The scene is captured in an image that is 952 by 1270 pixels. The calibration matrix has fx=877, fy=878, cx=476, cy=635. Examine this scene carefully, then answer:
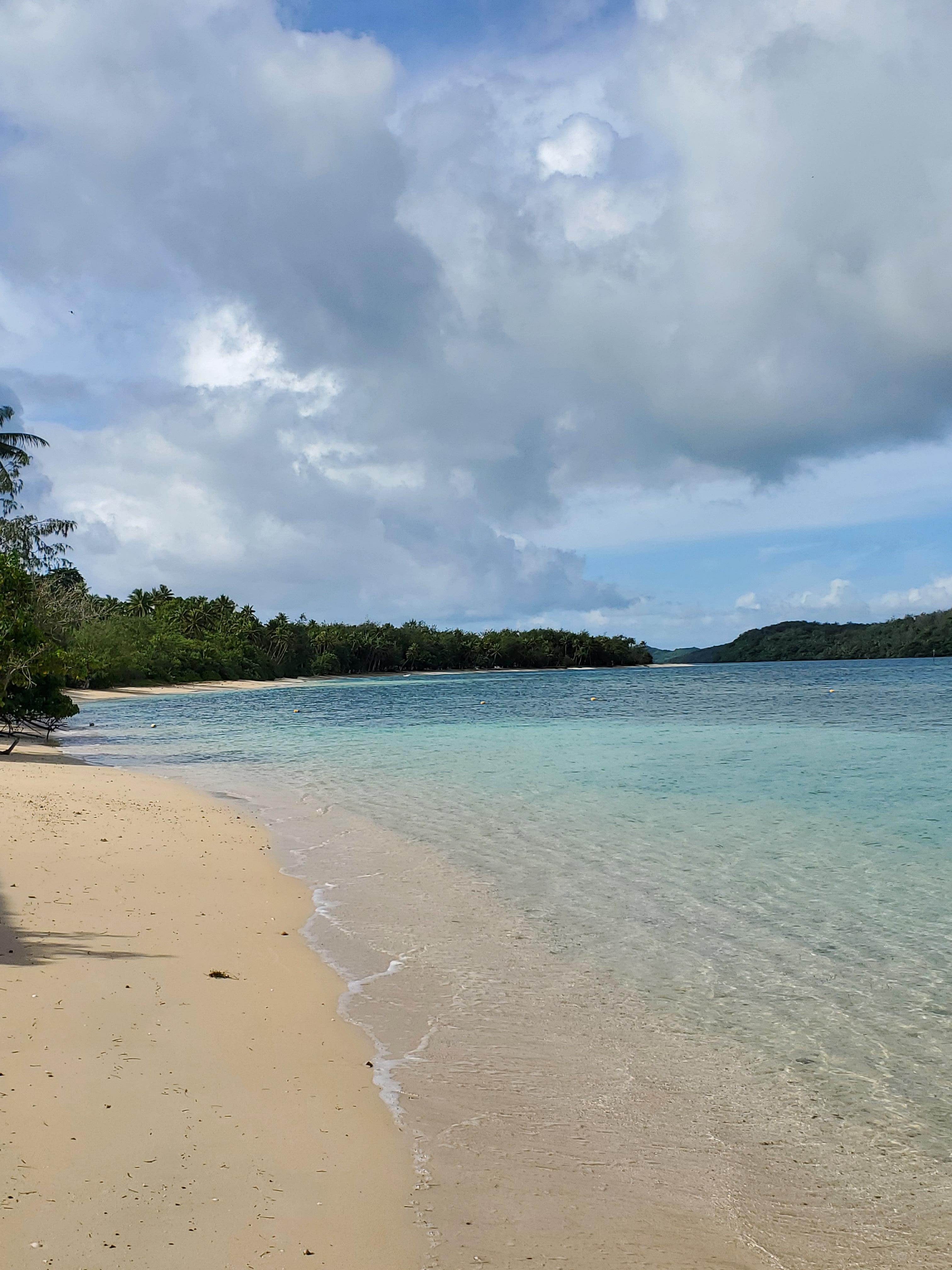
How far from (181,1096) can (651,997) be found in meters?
3.51

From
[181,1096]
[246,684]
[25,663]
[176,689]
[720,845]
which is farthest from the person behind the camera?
[246,684]

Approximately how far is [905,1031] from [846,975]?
1052mm

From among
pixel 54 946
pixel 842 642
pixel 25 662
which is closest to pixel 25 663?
pixel 25 662

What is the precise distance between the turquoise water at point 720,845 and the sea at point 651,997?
0.04m

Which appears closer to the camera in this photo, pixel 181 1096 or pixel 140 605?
pixel 181 1096

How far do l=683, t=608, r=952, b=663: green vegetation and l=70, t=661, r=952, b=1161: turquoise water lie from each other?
116178 mm

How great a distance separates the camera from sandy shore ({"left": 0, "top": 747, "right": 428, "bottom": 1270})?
3.29 metres

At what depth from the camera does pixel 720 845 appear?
1183 centimetres

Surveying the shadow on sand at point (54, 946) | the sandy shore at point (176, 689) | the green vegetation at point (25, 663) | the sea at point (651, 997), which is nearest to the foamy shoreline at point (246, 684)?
the sandy shore at point (176, 689)

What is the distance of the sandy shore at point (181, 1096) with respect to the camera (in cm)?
329

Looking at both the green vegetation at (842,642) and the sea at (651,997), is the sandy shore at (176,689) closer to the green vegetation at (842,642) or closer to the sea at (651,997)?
the sea at (651,997)

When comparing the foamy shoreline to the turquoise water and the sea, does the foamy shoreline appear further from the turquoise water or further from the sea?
the sea

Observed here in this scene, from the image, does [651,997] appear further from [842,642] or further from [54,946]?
[842,642]

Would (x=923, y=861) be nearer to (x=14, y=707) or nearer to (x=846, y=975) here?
(x=846, y=975)
